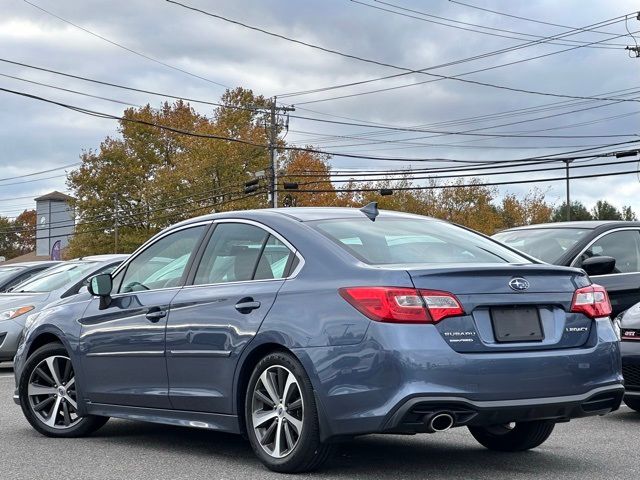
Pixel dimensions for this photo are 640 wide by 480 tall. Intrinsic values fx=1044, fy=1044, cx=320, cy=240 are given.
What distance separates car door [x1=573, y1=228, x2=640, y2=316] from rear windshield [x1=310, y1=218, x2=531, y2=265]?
14.2 ft

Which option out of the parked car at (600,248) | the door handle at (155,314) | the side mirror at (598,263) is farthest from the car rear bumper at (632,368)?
the door handle at (155,314)

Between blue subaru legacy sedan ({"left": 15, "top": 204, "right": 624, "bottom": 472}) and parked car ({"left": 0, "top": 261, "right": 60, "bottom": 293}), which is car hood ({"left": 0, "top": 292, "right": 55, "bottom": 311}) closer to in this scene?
parked car ({"left": 0, "top": 261, "right": 60, "bottom": 293})

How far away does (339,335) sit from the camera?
5.62 metres

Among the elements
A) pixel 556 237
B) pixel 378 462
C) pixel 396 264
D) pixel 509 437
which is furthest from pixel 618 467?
pixel 556 237

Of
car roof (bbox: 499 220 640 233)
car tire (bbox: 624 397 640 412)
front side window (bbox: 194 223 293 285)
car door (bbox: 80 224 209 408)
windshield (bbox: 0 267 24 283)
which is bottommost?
car tire (bbox: 624 397 640 412)

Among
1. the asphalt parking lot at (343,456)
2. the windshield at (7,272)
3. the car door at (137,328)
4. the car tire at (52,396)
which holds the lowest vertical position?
the asphalt parking lot at (343,456)

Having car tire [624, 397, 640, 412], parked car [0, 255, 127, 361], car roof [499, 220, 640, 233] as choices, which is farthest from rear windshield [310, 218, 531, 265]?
parked car [0, 255, 127, 361]

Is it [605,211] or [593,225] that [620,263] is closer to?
[593,225]

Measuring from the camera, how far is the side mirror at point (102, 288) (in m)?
7.43

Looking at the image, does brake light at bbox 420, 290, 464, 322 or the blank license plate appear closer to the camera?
brake light at bbox 420, 290, 464, 322

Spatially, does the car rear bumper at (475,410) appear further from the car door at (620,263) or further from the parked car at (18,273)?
the parked car at (18,273)

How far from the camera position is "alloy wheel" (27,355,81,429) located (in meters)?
7.79

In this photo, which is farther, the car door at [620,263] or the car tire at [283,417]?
the car door at [620,263]

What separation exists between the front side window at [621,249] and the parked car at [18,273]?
27.6ft
